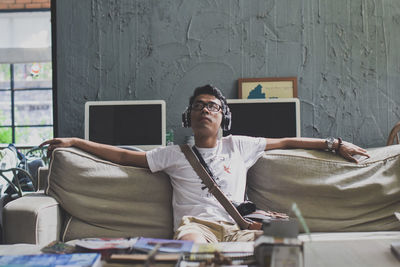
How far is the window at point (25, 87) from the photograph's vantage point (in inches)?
234

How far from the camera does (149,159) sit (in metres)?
1.91

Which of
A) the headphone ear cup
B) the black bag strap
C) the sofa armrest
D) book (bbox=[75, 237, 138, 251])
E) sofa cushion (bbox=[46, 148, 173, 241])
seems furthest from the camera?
the headphone ear cup

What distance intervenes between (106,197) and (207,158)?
493 millimetres

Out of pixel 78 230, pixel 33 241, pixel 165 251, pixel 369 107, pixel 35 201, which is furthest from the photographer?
pixel 369 107

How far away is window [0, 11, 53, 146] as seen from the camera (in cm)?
595

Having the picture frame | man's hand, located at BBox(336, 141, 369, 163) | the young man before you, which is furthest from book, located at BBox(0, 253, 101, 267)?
the picture frame

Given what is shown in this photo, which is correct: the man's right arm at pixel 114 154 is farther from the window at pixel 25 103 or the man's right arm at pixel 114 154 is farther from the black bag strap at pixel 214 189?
the window at pixel 25 103

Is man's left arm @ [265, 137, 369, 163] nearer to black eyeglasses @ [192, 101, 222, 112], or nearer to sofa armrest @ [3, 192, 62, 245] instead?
black eyeglasses @ [192, 101, 222, 112]

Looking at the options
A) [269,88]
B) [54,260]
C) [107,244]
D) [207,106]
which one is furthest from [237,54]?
[54,260]

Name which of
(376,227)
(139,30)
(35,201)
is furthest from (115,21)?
(376,227)

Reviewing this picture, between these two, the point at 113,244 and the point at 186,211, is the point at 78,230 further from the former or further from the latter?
the point at 113,244

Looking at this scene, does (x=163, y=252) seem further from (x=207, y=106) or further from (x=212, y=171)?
(x=207, y=106)

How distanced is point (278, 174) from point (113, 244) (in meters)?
1.05

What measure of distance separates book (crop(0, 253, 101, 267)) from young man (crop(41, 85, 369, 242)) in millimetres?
744
